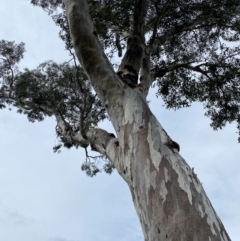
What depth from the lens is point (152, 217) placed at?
215 cm

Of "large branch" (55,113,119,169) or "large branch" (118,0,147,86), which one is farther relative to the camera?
"large branch" (118,0,147,86)

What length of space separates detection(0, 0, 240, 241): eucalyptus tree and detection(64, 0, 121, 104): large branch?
1 cm

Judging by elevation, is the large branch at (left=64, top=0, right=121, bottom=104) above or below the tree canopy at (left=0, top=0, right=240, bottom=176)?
below

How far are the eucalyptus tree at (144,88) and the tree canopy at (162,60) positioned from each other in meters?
0.02

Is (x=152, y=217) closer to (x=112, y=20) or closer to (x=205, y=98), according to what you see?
(x=112, y=20)

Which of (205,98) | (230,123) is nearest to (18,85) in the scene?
(205,98)

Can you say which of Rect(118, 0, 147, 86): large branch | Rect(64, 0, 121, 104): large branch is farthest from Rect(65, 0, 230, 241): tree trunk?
Rect(118, 0, 147, 86): large branch

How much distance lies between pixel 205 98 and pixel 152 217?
608cm

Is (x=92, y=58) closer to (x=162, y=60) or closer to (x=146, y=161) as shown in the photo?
(x=146, y=161)

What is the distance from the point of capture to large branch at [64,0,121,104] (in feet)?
11.5

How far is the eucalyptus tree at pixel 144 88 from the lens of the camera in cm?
218

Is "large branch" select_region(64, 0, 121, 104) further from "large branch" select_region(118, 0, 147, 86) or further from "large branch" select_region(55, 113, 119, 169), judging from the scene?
"large branch" select_region(55, 113, 119, 169)

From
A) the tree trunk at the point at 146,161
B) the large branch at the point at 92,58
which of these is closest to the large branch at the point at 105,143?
the tree trunk at the point at 146,161

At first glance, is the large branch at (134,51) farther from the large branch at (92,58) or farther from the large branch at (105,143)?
the large branch at (105,143)
